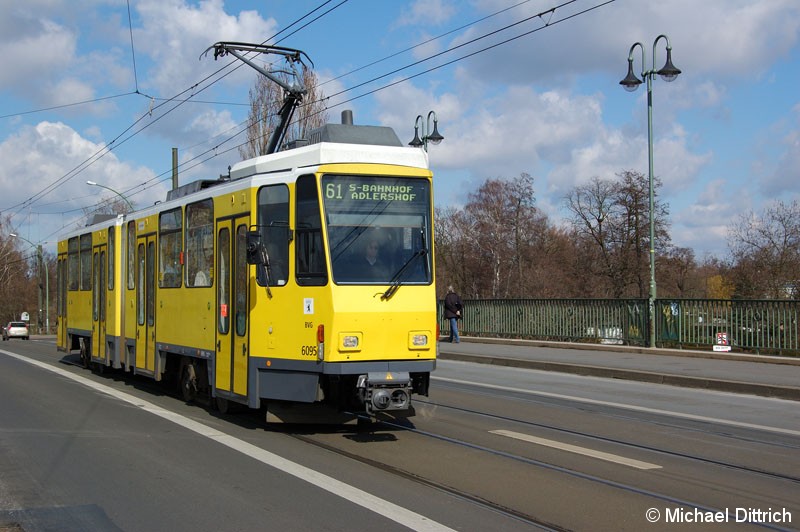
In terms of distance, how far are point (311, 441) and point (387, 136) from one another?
13.4ft

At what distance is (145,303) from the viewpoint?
47.9ft

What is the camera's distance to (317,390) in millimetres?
9422

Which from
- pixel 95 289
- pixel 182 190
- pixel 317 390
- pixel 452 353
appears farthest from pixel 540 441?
pixel 452 353

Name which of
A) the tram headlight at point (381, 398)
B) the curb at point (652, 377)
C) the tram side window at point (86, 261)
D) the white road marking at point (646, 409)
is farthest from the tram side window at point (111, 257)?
the curb at point (652, 377)

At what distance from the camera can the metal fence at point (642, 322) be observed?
19.8 meters

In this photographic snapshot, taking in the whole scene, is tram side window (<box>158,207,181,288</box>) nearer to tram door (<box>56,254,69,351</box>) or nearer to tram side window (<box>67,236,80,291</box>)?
tram side window (<box>67,236,80,291</box>)

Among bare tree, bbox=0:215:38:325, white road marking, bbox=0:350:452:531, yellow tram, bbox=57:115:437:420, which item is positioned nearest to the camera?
white road marking, bbox=0:350:452:531

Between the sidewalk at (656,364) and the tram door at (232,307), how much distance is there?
376 inches

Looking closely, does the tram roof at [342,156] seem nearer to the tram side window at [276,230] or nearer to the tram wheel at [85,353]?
the tram side window at [276,230]

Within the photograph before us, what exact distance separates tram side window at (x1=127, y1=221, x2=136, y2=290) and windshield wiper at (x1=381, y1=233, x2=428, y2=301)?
7.55 meters

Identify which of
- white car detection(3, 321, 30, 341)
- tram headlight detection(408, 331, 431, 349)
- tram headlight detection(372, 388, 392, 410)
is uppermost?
tram headlight detection(408, 331, 431, 349)

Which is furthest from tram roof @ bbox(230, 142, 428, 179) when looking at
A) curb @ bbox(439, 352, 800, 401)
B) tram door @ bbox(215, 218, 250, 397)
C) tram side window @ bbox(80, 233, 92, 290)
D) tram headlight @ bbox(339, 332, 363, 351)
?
tram side window @ bbox(80, 233, 92, 290)

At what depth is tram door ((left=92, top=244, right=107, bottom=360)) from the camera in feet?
58.1

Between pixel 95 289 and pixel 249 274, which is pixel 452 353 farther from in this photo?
pixel 249 274
